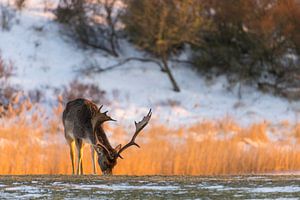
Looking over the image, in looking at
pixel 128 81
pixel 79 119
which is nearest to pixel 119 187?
pixel 79 119

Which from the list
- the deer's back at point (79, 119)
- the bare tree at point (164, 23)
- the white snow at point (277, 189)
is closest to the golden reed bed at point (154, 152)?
the deer's back at point (79, 119)

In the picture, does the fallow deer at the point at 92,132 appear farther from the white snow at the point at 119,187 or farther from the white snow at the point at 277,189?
the white snow at the point at 277,189

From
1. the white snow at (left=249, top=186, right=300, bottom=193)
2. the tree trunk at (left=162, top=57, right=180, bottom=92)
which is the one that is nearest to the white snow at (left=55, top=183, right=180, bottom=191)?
the white snow at (left=249, top=186, right=300, bottom=193)

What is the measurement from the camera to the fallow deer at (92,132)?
42.9ft

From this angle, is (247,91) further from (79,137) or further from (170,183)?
(170,183)

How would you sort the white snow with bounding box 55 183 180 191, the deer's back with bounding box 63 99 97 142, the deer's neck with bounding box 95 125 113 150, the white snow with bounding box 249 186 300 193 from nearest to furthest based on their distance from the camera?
1. the white snow with bounding box 249 186 300 193
2. the white snow with bounding box 55 183 180 191
3. the deer's neck with bounding box 95 125 113 150
4. the deer's back with bounding box 63 99 97 142

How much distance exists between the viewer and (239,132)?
20.9 meters

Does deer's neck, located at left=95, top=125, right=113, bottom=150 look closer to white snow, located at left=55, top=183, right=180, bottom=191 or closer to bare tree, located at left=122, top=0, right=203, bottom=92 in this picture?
white snow, located at left=55, top=183, right=180, bottom=191

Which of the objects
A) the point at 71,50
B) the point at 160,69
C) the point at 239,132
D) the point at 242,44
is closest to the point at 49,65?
the point at 71,50

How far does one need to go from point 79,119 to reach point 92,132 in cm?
56

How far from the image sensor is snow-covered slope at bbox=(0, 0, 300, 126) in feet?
89.4

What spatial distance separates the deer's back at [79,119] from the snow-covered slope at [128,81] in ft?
34.1

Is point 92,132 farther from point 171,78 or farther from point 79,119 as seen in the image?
point 171,78

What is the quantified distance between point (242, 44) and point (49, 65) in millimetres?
6961
